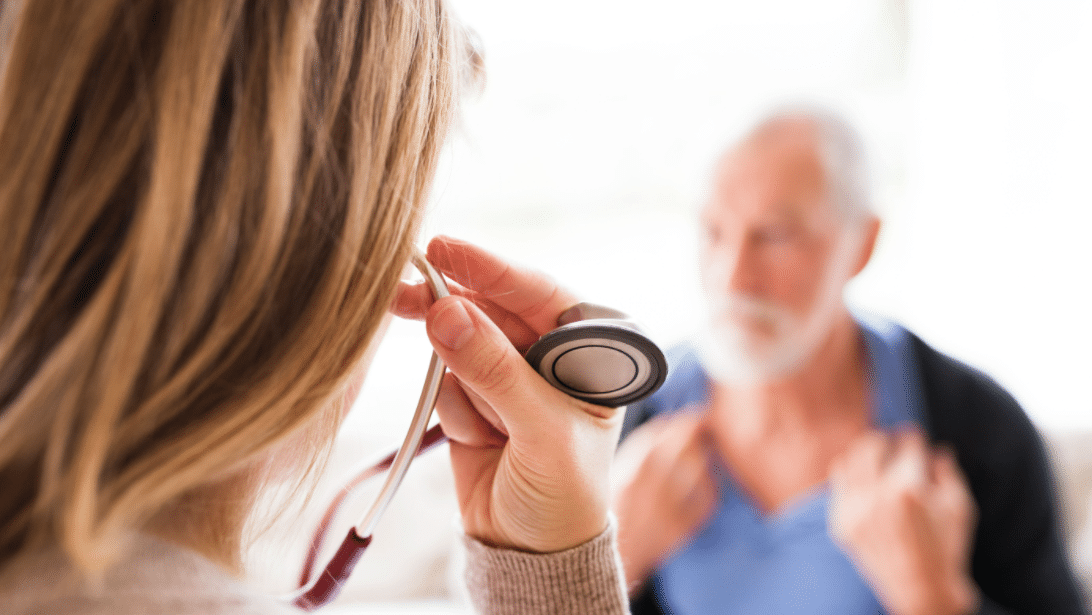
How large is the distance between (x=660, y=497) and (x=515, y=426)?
0.68 metres

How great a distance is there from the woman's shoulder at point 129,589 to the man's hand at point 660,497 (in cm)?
86

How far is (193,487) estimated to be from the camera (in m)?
0.45

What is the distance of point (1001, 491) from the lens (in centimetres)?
121

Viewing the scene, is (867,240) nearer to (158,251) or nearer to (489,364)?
(489,364)

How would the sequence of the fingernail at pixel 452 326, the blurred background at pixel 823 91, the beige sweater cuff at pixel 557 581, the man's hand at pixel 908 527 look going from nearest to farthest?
the fingernail at pixel 452 326
the beige sweater cuff at pixel 557 581
the man's hand at pixel 908 527
the blurred background at pixel 823 91

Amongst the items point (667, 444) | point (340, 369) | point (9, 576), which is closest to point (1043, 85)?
point (667, 444)

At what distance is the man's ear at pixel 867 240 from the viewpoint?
4.37 ft

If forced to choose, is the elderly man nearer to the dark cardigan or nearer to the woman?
the dark cardigan

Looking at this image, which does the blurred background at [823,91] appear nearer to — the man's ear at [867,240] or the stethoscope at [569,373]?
the man's ear at [867,240]

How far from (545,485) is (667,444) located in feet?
2.20

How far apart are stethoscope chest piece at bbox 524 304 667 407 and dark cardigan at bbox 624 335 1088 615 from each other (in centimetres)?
75

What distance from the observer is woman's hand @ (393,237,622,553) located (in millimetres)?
570

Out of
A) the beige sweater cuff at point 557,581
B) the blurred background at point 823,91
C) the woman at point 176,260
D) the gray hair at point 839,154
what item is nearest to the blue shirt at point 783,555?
the gray hair at point 839,154

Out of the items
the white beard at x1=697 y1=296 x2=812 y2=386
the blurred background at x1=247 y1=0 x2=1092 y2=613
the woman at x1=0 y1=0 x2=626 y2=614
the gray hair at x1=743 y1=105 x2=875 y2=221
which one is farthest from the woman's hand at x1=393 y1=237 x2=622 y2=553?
the blurred background at x1=247 y1=0 x2=1092 y2=613
